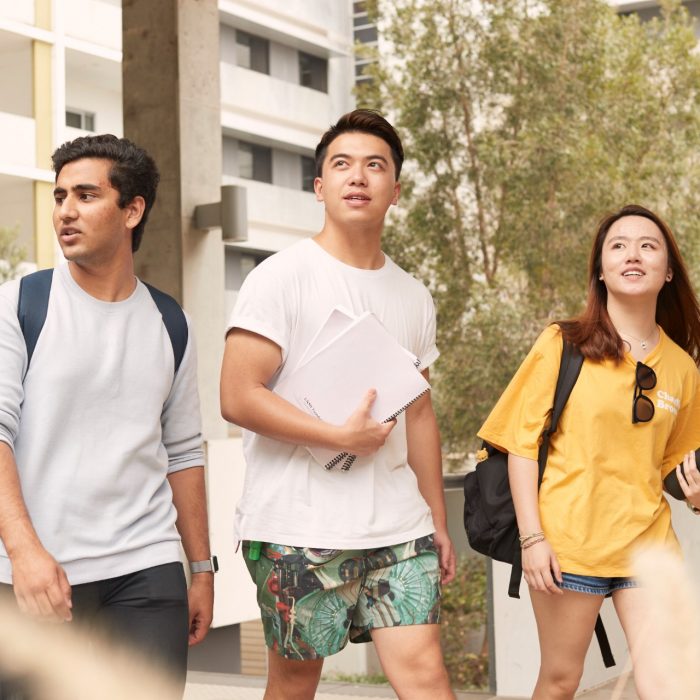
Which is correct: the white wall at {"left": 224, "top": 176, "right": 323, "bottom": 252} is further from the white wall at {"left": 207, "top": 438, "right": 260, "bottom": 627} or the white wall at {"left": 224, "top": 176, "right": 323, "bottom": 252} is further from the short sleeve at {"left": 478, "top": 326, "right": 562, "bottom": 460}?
the short sleeve at {"left": 478, "top": 326, "right": 562, "bottom": 460}

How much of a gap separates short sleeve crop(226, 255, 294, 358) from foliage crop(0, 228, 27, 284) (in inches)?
289

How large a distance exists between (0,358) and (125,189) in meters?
0.41

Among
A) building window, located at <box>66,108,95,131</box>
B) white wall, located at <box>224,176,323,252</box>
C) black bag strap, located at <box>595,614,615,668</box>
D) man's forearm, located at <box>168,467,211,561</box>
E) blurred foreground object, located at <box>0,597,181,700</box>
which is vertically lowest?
black bag strap, located at <box>595,614,615,668</box>

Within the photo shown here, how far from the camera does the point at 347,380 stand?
2.55 meters

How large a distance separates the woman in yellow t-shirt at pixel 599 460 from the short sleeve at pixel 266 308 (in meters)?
0.57

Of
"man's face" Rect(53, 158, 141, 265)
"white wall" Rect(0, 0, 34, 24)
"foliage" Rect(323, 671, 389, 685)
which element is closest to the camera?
"man's face" Rect(53, 158, 141, 265)

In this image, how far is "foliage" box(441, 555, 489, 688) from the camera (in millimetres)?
13391

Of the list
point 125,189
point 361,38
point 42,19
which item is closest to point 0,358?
point 125,189

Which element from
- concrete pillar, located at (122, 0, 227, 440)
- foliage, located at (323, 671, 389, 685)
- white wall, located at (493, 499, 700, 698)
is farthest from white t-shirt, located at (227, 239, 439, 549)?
foliage, located at (323, 671, 389, 685)

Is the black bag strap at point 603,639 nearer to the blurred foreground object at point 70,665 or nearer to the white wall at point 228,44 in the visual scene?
the blurred foreground object at point 70,665

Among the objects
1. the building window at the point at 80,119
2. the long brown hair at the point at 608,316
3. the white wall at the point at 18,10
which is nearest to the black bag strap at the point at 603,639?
the long brown hair at the point at 608,316

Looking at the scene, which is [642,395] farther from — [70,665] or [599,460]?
[70,665]

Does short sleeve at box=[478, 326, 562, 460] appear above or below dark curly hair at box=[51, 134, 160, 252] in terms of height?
below

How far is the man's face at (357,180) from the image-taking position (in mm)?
2621
